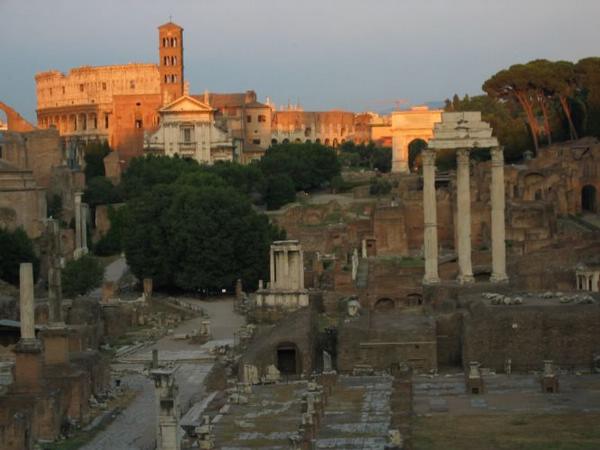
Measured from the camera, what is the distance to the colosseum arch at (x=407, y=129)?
401 feet

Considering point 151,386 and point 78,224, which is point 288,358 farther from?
point 78,224

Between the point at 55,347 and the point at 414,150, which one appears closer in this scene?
the point at 55,347

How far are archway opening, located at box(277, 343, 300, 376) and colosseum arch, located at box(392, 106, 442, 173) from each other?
74435 millimetres

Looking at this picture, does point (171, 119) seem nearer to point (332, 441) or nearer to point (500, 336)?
point (500, 336)

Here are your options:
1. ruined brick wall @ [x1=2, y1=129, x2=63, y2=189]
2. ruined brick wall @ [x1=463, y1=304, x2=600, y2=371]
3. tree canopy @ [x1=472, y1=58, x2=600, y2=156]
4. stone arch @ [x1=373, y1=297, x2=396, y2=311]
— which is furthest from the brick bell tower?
ruined brick wall @ [x1=463, y1=304, x2=600, y2=371]

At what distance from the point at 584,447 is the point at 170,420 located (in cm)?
746

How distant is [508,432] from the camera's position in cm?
3328

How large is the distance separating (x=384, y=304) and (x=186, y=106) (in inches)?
2405

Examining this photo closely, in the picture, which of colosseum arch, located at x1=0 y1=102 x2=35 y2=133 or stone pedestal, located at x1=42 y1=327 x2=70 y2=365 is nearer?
stone pedestal, located at x1=42 y1=327 x2=70 y2=365

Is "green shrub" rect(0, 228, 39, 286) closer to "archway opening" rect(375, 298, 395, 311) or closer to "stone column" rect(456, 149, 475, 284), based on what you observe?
"archway opening" rect(375, 298, 395, 311)

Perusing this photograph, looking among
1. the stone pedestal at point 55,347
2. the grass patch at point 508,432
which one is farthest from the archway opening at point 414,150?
the grass patch at point 508,432

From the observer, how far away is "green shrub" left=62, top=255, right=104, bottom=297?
68.0m

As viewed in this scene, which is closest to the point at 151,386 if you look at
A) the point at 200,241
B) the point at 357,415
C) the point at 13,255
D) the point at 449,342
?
the point at 449,342

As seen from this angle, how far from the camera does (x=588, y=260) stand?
184 feet
